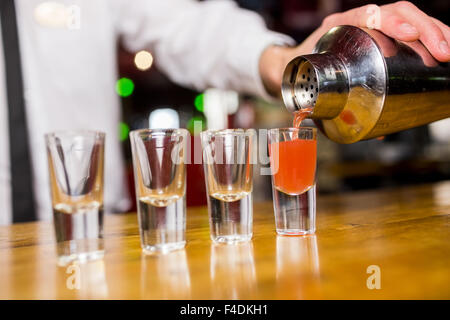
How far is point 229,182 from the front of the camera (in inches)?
31.4

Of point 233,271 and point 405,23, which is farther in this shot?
point 405,23

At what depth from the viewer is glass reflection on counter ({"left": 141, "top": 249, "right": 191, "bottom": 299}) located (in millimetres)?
499

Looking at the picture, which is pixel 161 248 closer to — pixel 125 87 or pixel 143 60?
pixel 143 60

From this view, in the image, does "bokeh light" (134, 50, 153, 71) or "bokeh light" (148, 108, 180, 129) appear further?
"bokeh light" (148, 108, 180, 129)

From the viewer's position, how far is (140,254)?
0.71 meters

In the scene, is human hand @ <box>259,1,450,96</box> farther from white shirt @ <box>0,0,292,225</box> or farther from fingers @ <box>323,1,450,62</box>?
white shirt @ <box>0,0,292,225</box>

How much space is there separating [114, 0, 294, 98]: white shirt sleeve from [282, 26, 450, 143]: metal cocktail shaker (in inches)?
26.1

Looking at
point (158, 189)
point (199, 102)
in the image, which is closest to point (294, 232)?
point (158, 189)

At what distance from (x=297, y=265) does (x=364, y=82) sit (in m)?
0.41

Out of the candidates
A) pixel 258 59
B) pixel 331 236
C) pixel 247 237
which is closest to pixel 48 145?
pixel 247 237

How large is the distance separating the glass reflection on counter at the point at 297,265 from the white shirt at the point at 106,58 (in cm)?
83

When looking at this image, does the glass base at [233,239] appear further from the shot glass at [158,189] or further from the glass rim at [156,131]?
the glass rim at [156,131]

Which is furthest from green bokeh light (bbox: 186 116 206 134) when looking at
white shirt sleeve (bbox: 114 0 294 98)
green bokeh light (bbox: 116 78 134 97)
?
white shirt sleeve (bbox: 114 0 294 98)
